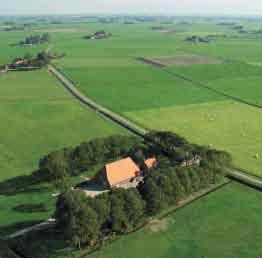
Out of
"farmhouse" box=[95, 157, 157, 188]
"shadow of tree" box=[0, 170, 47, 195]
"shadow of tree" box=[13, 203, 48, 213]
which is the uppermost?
"farmhouse" box=[95, 157, 157, 188]

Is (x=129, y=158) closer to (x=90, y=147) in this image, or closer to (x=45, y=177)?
→ (x=90, y=147)

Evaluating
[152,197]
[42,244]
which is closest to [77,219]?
[42,244]

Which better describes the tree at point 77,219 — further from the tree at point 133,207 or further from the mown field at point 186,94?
the mown field at point 186,94

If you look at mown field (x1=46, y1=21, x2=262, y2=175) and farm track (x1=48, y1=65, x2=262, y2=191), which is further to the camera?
mown field (x1=46, y1=21, x2=262, y2=175)

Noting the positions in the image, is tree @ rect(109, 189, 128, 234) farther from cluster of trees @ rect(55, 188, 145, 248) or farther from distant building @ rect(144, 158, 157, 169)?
distant building @ rect(144, 158, 157, 169)

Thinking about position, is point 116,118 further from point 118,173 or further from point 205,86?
point 205,86

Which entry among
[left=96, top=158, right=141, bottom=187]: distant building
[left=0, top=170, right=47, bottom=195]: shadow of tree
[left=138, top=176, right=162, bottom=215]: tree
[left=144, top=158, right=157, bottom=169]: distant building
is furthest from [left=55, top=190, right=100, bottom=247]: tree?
[left=144, top=158, right=157, bottom=169]: distant building
